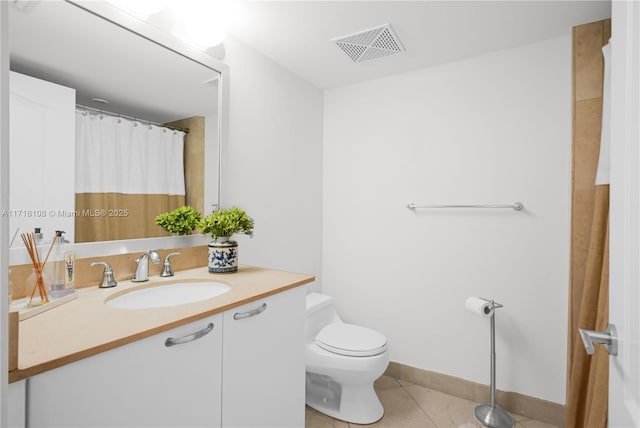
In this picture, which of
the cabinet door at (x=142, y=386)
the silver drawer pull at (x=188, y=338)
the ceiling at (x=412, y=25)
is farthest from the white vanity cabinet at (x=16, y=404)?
the ceiling at (x=412, y=25)

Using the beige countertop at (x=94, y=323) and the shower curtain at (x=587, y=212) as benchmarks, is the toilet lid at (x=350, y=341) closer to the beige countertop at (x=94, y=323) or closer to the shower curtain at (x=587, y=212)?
the beige countertop at (x=94, y=323)

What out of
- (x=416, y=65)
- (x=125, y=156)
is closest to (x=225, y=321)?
(x=125, y=156)

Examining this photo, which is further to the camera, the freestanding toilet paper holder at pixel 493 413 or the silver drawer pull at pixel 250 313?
the freestanding toilet paper holder at pixel 493 413

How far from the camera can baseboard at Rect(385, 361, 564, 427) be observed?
6.16 ft

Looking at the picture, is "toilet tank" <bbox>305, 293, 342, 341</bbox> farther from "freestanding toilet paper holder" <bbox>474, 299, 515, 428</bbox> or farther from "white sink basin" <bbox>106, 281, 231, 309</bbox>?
"freestanding toilet paper holder" <bbox>474, 299, 515, 428</bbox>

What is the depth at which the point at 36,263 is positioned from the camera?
101 cm

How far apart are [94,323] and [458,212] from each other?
1.98 m

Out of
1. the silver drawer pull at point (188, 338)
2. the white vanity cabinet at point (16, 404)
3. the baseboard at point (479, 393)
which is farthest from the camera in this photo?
the baseboard at point (479, 393)

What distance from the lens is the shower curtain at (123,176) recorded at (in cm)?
124

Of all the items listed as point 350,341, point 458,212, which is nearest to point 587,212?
point 458,212

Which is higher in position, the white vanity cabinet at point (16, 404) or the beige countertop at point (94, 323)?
the beige countertop at point (94, 323)

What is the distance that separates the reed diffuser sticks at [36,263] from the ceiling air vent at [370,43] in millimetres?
1690

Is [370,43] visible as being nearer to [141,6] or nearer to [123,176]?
[141,6]

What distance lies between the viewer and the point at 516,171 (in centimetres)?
198
